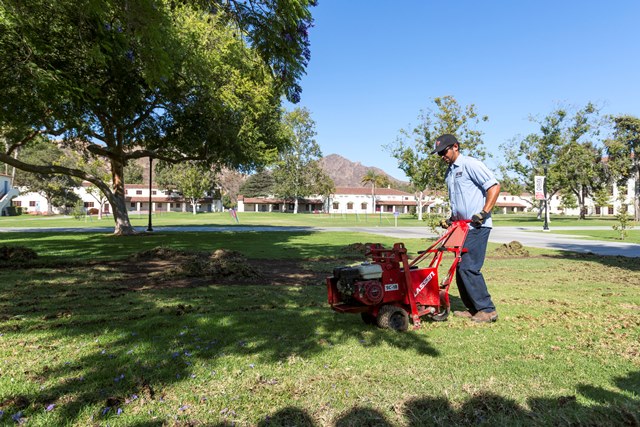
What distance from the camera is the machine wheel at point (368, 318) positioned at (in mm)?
4821

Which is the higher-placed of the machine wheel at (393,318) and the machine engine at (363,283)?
the machine engine at (363,283)

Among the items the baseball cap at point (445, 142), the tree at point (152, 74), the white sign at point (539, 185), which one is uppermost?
the tree at point (152, 74)

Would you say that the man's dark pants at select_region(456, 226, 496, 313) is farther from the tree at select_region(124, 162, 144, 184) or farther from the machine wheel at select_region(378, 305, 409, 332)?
the tree at select_region(124, 162, 144, 184)

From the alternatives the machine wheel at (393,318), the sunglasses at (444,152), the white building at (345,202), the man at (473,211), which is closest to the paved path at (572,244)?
the man at (473,211)

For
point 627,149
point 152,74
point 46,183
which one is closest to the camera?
point 152,74

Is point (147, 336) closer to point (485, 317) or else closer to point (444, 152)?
point (485, 317)

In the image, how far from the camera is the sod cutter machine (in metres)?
4.53

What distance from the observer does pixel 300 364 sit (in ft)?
11.9

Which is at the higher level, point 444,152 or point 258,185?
A: point 258,185

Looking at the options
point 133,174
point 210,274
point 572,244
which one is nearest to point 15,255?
point 210,274

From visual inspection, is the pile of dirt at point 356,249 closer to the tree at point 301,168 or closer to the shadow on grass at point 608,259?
the shadow on grass at point 608,259

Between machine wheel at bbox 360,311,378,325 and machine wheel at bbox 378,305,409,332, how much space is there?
0.55ft

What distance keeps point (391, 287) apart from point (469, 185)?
1608 millimetres

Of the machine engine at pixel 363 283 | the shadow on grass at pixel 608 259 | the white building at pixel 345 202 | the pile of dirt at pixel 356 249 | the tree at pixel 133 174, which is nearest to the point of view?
the machine engine at pixel 363 283
